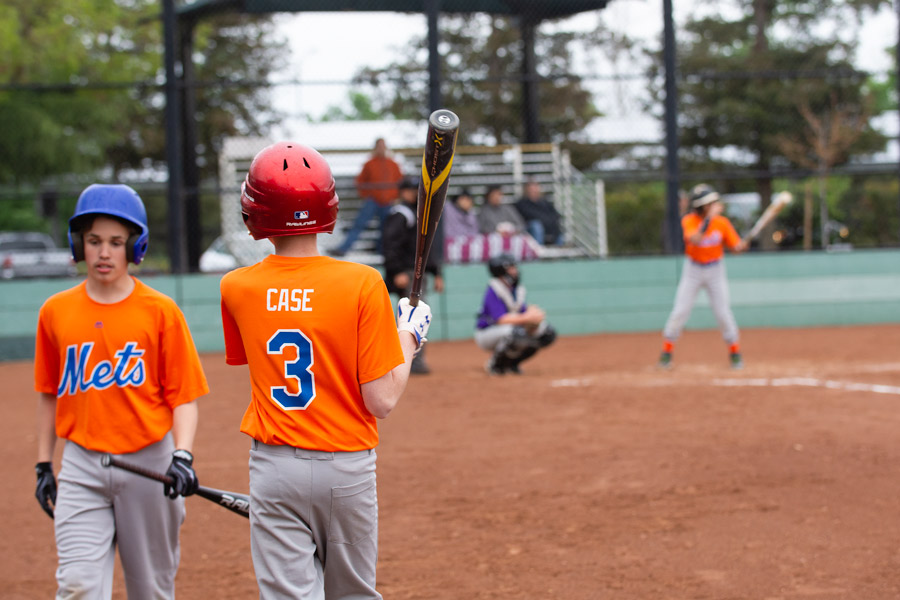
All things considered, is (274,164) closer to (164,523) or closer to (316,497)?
(316,497)

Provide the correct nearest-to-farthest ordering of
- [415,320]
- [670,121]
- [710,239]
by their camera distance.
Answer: [415,320] → [710,239] → [670,121]

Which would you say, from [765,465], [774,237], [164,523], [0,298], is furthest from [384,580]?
[774,237]

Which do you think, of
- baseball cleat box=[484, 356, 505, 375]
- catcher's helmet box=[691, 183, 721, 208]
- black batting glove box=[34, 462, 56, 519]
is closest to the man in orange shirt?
baseball cleat box=[484, 356, 505, 375]

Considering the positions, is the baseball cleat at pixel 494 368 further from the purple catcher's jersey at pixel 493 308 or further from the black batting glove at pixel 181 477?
the black batting glove at pixel 181 477

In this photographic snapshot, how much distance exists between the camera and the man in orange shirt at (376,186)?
14016mm

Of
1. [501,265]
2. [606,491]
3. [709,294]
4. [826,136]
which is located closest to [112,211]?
[606,491]

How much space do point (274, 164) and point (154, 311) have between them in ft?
3.54

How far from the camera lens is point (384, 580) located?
4242 mm

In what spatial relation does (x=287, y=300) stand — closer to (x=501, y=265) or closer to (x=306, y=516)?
(x=306, y=516)

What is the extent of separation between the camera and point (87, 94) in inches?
916

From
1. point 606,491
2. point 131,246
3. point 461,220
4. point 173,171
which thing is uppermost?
point 173,171

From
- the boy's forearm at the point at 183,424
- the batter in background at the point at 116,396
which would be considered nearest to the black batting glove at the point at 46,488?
the batter in background at the point at 116,396

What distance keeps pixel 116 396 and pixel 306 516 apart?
3.70 ft

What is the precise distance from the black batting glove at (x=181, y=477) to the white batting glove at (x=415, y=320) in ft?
3.06
